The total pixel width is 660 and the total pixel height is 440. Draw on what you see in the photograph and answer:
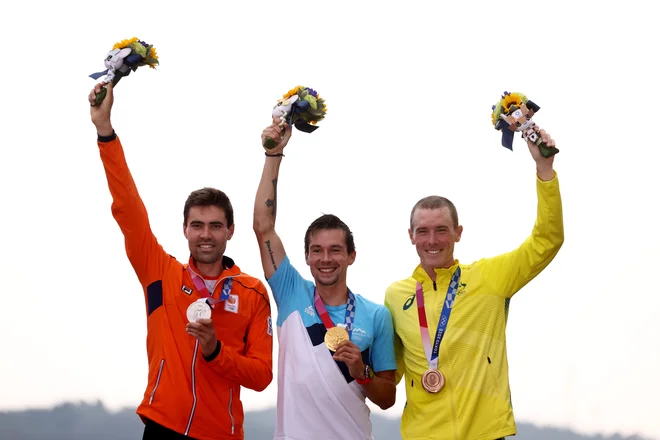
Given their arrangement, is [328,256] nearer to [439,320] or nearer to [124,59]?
[439,320]

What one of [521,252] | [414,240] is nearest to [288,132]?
[414,240]

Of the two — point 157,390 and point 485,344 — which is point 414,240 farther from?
point 157,390

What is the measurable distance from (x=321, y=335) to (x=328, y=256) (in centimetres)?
41

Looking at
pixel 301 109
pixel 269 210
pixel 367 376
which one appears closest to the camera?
pixel 367 376

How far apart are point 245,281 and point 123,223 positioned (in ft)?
2.29

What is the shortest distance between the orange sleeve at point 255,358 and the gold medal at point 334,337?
351 millimetres

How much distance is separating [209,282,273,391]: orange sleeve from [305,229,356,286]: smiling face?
324 millimetres

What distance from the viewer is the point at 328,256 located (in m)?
3.93

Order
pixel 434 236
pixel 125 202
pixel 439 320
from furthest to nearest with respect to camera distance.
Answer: pixel 434 236, pixel 439 320, pixel 125 202

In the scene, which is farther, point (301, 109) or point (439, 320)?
point (301, 109)

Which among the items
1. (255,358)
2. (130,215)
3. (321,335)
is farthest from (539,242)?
(130,215)

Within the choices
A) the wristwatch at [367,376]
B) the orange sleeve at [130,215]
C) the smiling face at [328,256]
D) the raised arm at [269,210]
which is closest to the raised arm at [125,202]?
the orange sleeve at [130,215]

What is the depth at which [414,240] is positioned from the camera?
4043 millimetres

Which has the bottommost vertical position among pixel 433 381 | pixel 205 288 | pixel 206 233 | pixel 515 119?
pixel 433 381
